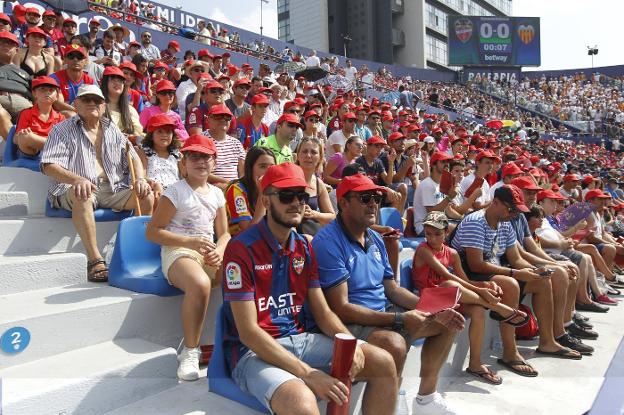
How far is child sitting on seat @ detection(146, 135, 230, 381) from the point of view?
8.90 ft

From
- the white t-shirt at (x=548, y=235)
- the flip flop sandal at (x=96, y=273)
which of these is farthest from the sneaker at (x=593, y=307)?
the flip flop sandal at (x=96, y=273)

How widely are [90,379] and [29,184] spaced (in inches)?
88.2

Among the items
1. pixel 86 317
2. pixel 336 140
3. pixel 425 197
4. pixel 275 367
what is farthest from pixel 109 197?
pixel 336 140

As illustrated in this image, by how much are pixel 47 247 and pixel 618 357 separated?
3327mm

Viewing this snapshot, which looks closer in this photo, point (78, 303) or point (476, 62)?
point (78, 303)

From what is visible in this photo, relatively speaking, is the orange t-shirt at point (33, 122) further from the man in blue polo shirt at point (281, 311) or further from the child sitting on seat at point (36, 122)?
the man in blue polo shirt at point (281, 311)

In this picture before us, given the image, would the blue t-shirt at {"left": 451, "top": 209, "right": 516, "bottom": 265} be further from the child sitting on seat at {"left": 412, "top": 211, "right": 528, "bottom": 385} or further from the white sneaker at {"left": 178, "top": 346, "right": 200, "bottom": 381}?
the white sneaker at {"left": 178, "top": 346, "right": 200, "bottom": 381}

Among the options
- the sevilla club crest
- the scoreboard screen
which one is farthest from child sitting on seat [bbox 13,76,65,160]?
the sevilla club crest

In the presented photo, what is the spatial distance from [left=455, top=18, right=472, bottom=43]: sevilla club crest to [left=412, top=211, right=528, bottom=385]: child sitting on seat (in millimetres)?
35630

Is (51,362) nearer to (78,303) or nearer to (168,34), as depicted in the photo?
(78,303)

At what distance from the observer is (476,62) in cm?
3578

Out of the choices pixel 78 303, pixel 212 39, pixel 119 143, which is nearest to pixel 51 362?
pixel 78 303

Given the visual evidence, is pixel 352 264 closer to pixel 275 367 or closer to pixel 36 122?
pixel 275 367

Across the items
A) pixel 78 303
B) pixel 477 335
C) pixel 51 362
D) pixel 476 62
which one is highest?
pixel 476 62
